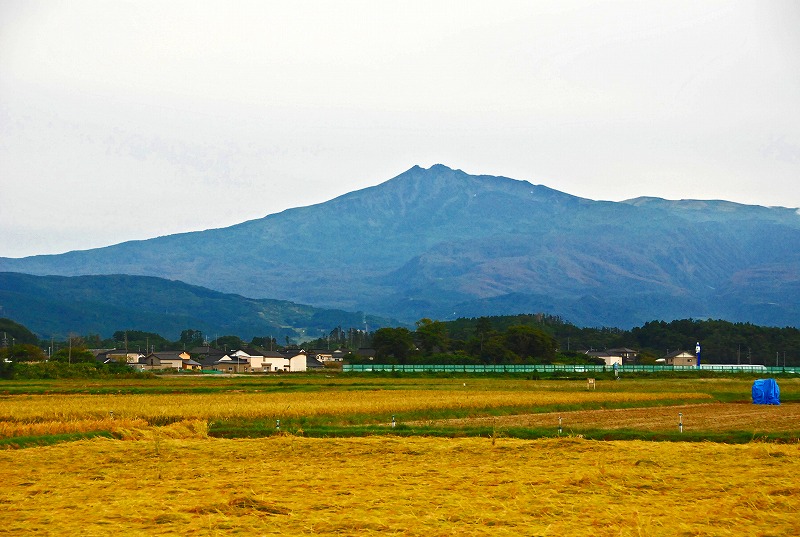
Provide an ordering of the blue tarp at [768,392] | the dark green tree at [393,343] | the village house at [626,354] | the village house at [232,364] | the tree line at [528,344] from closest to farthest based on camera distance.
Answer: the blue tarp at [768,392] → the tree line at [528,344] → the dark green tree at [393,343] → the village house at [232,364] → the village house at [626,354]

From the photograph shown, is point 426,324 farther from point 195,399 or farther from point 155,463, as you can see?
point 155,463

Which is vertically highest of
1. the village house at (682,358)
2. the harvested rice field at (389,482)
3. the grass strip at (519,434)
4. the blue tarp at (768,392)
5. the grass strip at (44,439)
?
the harvested rice field at (389,482)

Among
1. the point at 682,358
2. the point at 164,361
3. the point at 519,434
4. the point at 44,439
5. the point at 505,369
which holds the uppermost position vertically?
the point at 44,439

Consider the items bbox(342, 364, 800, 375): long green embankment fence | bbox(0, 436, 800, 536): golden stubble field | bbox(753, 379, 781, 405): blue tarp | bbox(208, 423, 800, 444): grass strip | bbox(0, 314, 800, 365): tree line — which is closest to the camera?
bbox(0, 436, 800, 536): golden stubble field

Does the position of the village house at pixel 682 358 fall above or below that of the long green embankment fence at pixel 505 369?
below

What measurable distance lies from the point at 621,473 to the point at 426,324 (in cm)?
11587

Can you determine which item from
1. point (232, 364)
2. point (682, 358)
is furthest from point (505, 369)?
point (682, 358)

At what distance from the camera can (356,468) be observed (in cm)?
1881

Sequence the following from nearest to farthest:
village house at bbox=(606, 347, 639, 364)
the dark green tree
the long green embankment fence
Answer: the long green embankment fence < the dark green tree < village house at bbox=(606, 347, 639, 364)

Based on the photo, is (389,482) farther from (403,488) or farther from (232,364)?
(232,364)

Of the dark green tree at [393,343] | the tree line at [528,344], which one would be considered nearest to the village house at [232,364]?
the tree line at [528,344]

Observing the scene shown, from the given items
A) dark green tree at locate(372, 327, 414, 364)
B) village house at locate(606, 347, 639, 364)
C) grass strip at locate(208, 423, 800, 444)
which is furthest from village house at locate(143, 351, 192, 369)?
grass strip at locate(208, 423, 800, 444)

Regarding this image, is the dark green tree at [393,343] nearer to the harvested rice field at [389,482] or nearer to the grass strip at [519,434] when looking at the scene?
the harvested rice field at [389,482]

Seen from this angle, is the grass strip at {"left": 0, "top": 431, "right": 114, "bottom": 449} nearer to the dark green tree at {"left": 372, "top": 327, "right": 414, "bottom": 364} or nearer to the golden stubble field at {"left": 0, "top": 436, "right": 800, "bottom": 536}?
the golden stubble field at {"left": 0, "top": 436, "right": 800, "bottom": 536}
